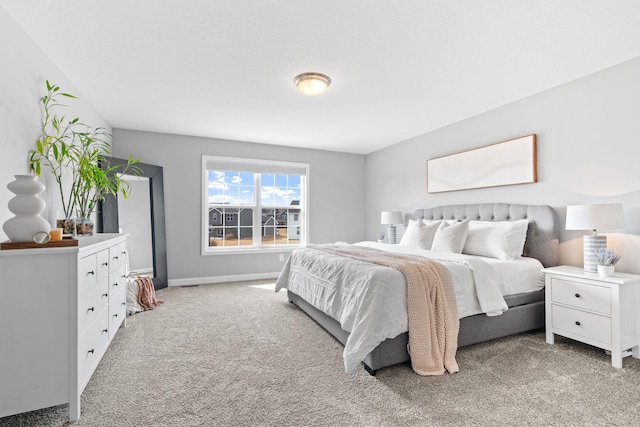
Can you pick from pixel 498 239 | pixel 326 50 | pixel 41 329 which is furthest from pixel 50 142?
pixel 498 239

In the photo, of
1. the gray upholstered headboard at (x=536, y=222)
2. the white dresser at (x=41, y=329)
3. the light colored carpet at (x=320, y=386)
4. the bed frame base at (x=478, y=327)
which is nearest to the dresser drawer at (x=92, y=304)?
the white dresser at (x=41, y=329)

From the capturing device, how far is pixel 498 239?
3.18 meters

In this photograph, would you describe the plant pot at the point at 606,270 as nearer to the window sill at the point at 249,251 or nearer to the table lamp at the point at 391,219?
the table lamp at the point at 391,219

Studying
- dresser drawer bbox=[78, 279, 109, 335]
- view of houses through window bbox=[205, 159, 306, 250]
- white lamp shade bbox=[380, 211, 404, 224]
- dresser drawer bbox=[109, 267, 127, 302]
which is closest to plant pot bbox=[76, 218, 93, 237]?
dresser drawer bbox=[109, 267, 127, 302]

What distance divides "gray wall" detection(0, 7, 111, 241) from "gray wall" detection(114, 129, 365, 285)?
218cm

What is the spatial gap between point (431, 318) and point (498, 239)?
1513 millimetres

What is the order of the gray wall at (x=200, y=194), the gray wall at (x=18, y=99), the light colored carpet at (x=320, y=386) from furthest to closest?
1. the gray wall at (x=200, y=194)
2. the gray wall at (x=18, y=99)
3. the light colored carpet at (x=320, y=386)

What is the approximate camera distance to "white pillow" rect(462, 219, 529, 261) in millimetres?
3078

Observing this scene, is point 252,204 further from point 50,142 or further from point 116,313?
point 50,142

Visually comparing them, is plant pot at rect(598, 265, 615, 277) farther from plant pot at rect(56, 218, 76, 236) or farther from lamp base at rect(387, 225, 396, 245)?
plant pot at rect(56, 218, 76, 236)

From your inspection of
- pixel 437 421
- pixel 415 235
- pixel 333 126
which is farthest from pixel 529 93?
pixel 437 421

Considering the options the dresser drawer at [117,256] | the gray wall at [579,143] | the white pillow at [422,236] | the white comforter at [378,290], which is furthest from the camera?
the white pillow at [422,236]

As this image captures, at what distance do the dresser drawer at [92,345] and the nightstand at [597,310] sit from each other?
3427 millimetres

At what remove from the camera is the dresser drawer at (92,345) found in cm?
175
